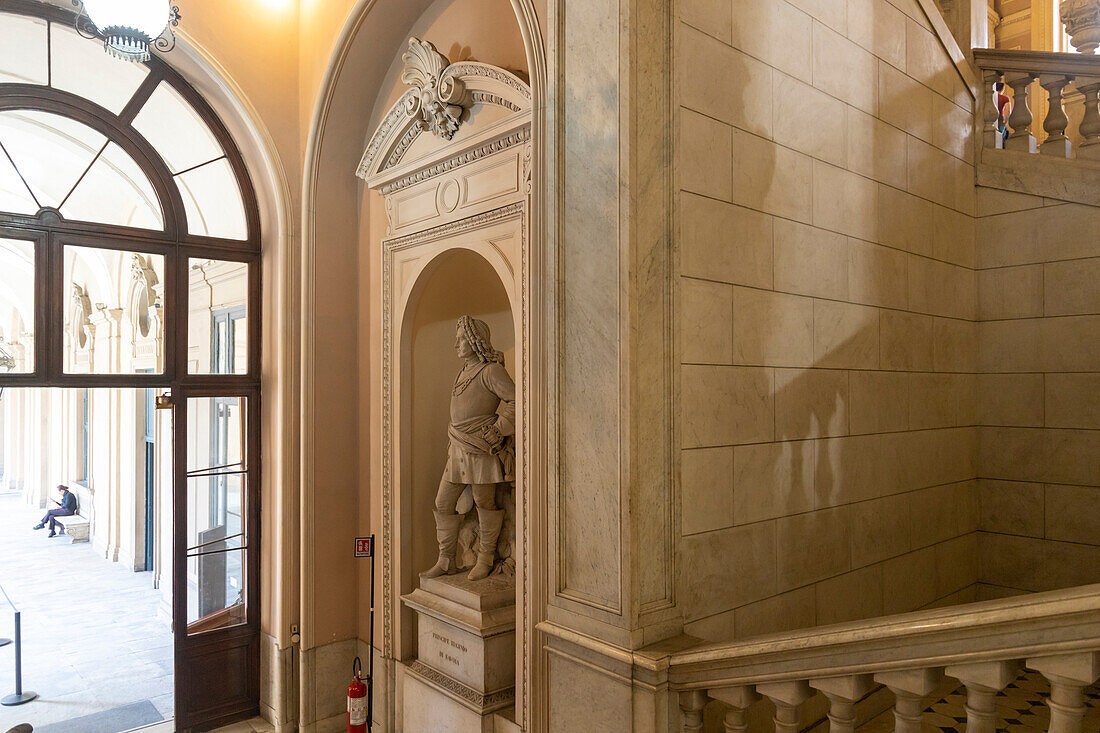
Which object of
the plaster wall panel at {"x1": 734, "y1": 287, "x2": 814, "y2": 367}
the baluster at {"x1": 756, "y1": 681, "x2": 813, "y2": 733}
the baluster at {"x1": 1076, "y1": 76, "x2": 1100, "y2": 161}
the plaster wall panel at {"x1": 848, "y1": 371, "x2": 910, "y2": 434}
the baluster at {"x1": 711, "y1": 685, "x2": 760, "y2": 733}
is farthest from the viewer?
the baluster at {"x1": 1076, "y1": 76, "x2": 1100, "y2": 161}

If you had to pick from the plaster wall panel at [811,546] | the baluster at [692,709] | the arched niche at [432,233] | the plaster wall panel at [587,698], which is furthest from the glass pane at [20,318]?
the plaster wall panel at [811,546]

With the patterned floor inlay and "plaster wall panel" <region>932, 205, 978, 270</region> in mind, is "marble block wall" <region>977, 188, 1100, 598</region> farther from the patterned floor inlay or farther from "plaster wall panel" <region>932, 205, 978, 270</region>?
the patterned floor inlay

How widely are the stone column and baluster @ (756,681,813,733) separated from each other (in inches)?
Result: 15.4

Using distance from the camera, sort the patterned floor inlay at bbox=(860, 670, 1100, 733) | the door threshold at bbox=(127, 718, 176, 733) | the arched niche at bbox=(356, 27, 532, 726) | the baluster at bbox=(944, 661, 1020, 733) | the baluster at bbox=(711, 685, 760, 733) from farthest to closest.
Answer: the door threshold at bbox=(127, 718, 176, 733) → the arched niche at bbox=(356, 27, 532, 726) → the patterned floor inlay at bbox=(860, 670, 1100, 733) → the baluster at bbox=(711, 685, 760, 733) → the baluster at bbox=(944, 661, 1020, 733)

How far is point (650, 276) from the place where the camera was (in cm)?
266

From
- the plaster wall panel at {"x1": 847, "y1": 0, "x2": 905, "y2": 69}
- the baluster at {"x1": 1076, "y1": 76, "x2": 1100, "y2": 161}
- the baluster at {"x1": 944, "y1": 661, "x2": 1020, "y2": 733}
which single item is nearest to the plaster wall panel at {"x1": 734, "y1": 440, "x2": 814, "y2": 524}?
the baluster at {"x1": 944, "y1": 661, "x2": 1020, "y2": 733}

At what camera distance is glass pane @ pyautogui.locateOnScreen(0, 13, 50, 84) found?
16.8 feet

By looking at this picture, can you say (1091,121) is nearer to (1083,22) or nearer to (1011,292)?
(1083,22)

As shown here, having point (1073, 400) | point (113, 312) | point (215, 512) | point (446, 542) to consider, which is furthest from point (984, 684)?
point (113, 312)

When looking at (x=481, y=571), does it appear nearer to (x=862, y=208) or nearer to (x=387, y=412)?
(x=387, y=412)

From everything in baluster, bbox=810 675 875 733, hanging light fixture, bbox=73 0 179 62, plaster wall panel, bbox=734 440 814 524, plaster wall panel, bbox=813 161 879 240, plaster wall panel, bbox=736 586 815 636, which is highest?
hanging light fixture, bbox=73 0 179 62

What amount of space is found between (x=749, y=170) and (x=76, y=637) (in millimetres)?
8573

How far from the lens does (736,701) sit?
2.39 m

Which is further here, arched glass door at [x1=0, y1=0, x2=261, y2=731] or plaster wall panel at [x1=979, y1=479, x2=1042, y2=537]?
arched glass door at [x1=0, y1=0, x2=261, y2=731]
